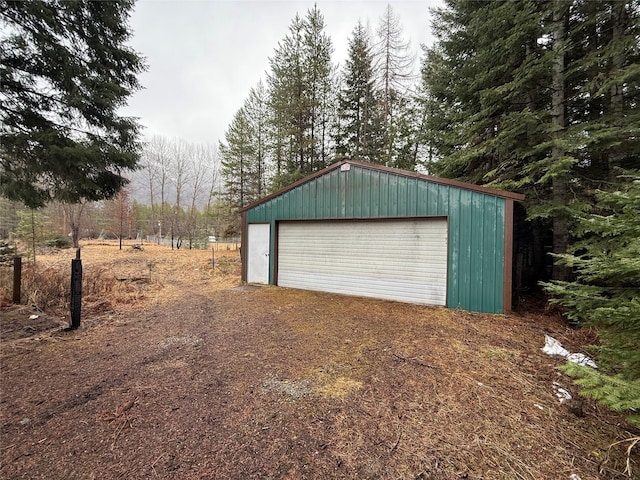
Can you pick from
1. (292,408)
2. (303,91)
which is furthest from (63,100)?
(303,91)

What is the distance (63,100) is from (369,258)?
21.7 ft

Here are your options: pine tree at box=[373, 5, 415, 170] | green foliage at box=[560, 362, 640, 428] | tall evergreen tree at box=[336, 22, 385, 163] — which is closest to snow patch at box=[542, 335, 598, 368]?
green foliage at box=[560, 362, 640, 428]

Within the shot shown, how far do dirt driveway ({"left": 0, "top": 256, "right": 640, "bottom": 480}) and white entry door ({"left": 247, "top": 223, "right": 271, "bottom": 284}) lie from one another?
A: 155 inches

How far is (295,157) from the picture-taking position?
13.0 metres

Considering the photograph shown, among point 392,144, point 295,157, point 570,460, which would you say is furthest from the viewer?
point 295,157

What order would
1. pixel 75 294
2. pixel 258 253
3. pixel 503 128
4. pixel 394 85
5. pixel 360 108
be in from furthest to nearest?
1. pixel 360 108
2. pixel 394 85
3. pixel 258 253
4. pixel 503 128
5. pixel 75 294

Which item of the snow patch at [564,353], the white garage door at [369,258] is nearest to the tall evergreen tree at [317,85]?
the white garage door at [369,258]

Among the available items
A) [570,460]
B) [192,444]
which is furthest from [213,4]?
[570,460]

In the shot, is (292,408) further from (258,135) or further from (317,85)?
(258,135)

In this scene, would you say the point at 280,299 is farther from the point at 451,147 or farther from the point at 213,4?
the point at 213,4

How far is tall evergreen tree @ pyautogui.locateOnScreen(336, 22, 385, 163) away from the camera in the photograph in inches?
485

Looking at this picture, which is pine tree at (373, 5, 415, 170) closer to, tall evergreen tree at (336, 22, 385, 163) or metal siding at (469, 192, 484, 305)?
tall evergreen tree at (336, 22, 385, 163)

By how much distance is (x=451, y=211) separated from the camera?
17.8ft

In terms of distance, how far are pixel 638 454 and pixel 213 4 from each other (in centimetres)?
1248
